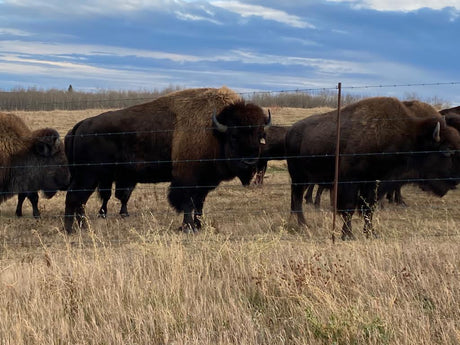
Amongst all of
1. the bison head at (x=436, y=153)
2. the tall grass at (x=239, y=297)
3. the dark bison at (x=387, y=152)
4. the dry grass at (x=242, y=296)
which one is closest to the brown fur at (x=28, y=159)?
the dry grass at (x=242, y=296)

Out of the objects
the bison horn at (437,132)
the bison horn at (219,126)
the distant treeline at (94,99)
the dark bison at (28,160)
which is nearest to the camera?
the bison horn at (437,132)

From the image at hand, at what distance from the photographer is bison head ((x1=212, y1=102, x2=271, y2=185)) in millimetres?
9148

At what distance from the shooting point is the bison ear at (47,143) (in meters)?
9.69

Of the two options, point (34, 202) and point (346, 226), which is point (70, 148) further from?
point (346, 226)

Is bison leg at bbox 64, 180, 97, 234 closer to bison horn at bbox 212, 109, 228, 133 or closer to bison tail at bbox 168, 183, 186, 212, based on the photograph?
bison tail at bbox 168, 183, 186, 212

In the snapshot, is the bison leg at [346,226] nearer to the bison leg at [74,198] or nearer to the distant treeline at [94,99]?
the bison leg at [74,198]

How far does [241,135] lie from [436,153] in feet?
11.7

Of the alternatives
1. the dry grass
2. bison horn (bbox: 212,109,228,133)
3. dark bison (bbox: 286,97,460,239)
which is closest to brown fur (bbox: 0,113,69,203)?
bison horn (bbox: 212,109,228,133)

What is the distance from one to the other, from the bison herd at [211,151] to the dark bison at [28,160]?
2 centimetres

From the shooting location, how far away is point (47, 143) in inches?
383

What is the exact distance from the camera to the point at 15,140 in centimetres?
953

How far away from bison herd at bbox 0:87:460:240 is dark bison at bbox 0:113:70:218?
0.02 metres

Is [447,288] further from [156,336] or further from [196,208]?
[196,208]

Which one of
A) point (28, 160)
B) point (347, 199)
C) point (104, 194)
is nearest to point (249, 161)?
point (347, 199)
